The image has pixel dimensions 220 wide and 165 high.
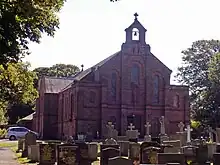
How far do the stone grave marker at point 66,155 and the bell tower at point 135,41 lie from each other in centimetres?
4242

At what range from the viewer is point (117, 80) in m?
64.4

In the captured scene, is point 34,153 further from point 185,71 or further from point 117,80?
point 185,71

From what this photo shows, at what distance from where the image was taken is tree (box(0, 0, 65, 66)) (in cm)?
1617

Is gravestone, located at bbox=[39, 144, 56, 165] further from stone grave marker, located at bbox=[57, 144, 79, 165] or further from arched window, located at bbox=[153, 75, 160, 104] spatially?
arched window, located at bbox=[153, 75, 160, 104]

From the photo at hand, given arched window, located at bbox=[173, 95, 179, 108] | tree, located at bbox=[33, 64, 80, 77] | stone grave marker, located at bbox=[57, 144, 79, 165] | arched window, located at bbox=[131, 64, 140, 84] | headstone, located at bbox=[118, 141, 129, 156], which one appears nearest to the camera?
stone grave marker, located at bbox=[57, 144, 79, 165]

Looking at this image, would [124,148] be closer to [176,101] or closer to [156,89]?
[156,89]

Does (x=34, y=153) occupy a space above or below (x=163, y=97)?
below

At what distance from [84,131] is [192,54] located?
32487 mm

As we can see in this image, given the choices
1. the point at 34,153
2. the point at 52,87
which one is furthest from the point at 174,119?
the point at 34,153

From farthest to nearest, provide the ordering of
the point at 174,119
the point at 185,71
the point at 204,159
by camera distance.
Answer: the point at 185,71 < the point at 174,119 < the point at 204,159

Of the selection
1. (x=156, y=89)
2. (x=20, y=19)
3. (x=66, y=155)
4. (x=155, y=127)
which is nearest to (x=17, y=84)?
(x=66, y=155)

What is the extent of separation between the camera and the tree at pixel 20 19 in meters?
16.2

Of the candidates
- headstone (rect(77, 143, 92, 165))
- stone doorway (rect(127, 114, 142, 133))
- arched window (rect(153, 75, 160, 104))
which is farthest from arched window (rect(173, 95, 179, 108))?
headstone (rect(77, 143, 92, 165))

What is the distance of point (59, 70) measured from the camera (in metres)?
114
